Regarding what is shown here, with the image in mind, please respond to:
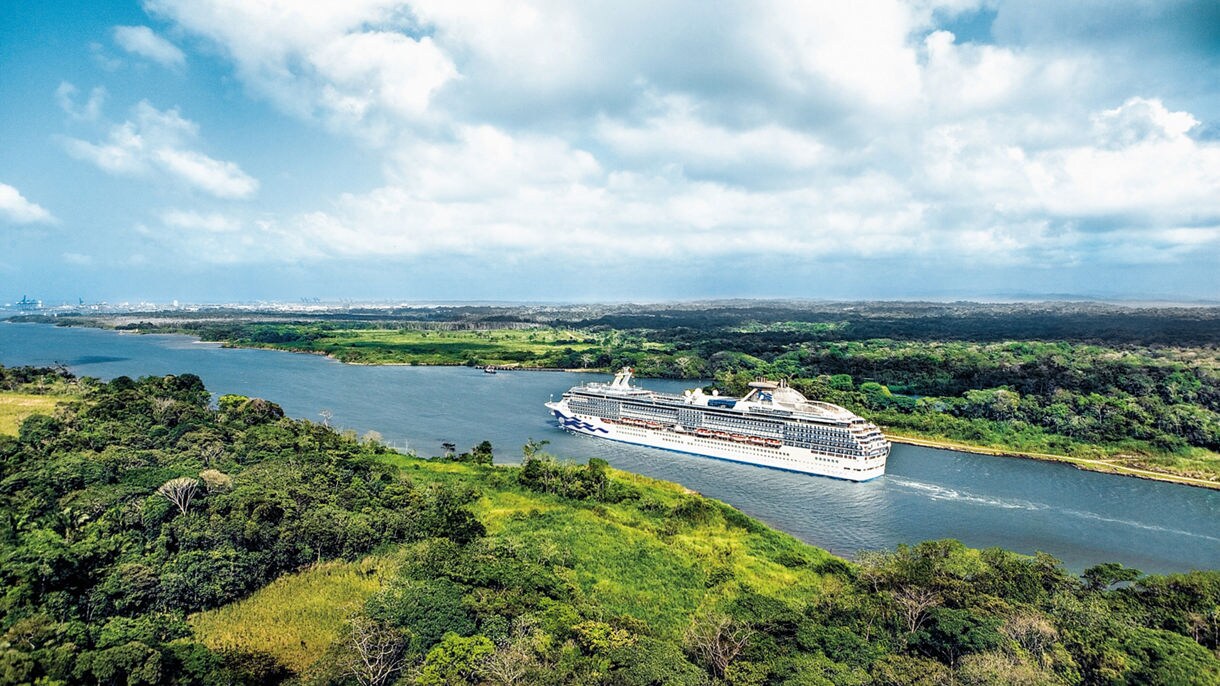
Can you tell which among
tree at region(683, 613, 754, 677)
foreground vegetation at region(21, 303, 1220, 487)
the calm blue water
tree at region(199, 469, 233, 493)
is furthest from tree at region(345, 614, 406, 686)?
foreground vegetation at region(21, 303, 1220, 487)

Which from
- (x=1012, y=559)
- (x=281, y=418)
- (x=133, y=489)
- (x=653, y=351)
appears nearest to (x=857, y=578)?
(x=1012, y=559)

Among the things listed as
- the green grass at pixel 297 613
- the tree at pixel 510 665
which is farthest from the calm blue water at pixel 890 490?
the green grass at pixel 297 613

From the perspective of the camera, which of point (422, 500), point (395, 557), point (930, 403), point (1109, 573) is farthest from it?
point (930, 403)

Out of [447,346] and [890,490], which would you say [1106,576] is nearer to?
[890,490]

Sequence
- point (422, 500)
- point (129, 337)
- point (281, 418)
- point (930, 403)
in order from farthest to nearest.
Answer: point (129, 337)
point (930, 403)
point (281, 418)
point (422, 500)

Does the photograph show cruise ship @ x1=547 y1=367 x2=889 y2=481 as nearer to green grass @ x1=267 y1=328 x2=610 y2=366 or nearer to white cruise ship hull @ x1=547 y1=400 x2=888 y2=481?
white cruise ship hull @ x1=547 y1=400 x2=888 y2=481

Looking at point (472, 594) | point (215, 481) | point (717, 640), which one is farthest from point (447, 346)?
point (717, 640)

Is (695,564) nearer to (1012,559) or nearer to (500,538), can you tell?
(500,538)
